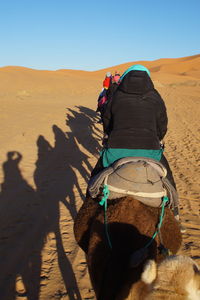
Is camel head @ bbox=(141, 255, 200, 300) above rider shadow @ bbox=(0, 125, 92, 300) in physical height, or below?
above

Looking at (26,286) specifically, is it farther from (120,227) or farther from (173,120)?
(173,120)

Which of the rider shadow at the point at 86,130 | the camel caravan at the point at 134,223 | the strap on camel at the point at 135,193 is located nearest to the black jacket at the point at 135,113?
the camel caravan at the point at 134,223

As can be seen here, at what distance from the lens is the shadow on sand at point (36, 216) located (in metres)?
3.79

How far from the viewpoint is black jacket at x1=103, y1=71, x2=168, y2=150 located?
9.93 feet

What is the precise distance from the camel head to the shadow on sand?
2378 millimetres

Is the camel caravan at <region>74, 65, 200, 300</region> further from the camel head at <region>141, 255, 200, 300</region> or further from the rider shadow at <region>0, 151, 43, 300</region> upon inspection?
the rider shadow at <region>0, 151, 43, 300</region>

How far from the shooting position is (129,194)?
250 centimetres

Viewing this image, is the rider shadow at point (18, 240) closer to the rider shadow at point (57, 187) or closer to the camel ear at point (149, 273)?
the rider shadow at point (57, 187)

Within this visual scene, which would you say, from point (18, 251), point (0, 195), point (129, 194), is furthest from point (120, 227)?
point (0, 195)

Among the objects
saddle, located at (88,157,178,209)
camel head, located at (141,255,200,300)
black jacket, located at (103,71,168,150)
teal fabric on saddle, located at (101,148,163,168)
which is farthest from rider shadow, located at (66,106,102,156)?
camel head, located at (141,255,200,300)

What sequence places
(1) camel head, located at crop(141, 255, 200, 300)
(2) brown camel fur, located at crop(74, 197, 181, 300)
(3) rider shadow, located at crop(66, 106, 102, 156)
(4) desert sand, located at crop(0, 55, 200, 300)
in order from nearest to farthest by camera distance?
(1) camel head, located at crop(141, 255, 200, 300) < (2) brown camel fur, located at crop(74, 197, 181, 300) < (4) desert sand, located at crop(0, 55, 200, 300) < (3) rider shadow, located at crop(66, 106, 102, 156)

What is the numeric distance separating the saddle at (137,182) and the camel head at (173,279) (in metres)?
0.99

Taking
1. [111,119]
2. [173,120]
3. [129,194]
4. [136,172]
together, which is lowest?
[173,120]

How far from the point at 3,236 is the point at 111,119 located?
282 cm
